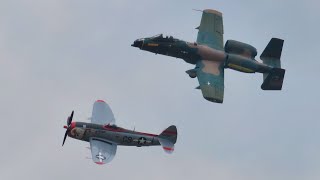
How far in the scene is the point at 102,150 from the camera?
408ft

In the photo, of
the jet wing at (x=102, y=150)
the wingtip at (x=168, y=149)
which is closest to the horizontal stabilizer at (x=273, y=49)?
the wingtip at (x=168, y=149)

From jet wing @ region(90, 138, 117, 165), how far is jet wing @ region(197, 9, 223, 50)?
61.5ft

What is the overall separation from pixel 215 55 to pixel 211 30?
4.76 m

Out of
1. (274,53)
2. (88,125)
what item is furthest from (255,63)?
(88,125)

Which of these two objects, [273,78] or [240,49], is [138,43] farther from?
[273,78]

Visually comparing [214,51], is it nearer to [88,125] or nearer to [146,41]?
[146,41]

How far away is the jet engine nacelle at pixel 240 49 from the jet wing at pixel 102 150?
777 inches

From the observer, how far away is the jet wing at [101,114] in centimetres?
12962

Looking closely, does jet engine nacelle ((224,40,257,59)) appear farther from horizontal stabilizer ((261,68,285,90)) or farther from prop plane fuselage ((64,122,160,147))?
prop plane fuselage ((64,122,160,147))

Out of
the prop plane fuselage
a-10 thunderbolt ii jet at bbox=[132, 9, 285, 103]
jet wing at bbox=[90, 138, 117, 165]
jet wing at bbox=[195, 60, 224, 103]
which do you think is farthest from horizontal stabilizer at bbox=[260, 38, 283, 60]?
jet wing at bbox=[90, 138, 117, 165]

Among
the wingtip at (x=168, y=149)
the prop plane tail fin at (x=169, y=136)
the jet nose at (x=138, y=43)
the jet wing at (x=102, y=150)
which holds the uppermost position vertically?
the jet nose at (x=138, y=43)

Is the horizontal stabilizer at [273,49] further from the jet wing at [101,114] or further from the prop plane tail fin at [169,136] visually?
the jet wing at [101,114]

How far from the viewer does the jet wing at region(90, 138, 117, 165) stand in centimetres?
12312

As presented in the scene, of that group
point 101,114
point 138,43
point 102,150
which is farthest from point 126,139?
point 138,43
